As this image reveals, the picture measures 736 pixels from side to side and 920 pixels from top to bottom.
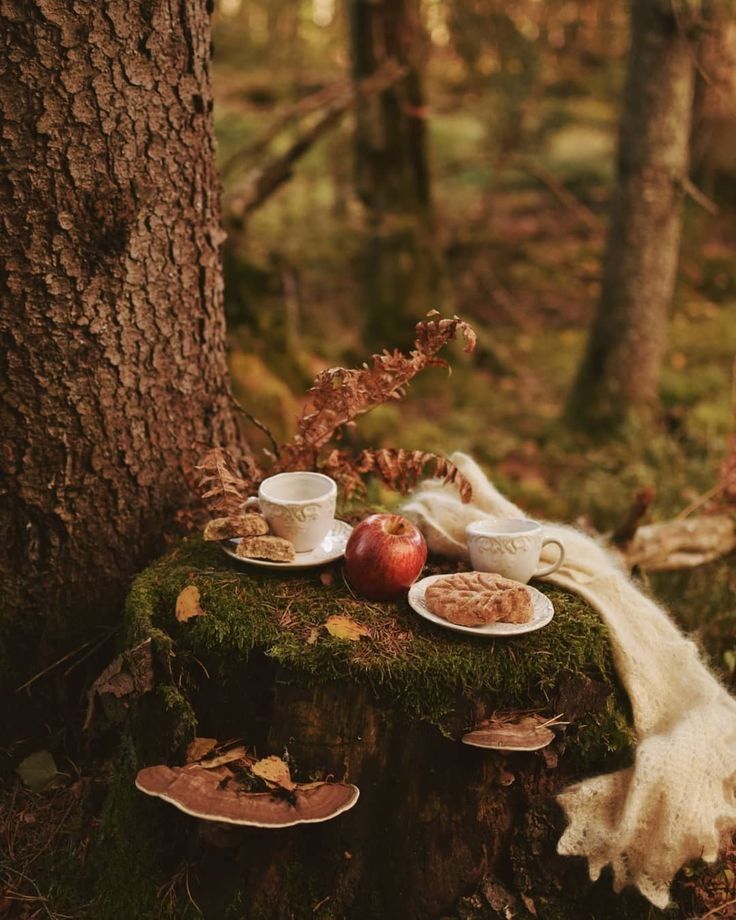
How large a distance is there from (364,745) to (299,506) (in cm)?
82

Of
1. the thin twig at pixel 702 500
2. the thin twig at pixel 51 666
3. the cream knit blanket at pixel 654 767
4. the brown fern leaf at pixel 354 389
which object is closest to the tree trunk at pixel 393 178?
the thin twig at pixel 702 500

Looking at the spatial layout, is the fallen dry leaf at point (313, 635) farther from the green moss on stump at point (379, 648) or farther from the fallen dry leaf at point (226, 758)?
the fallen dry leaf at point (226, 758)

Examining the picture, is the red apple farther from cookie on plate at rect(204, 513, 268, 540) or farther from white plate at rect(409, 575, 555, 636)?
cookie on plate at rect(204, 513, 268, 540)

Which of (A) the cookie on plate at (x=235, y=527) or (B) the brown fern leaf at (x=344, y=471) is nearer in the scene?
(A) the cookie on plate at (x=235, y=527)

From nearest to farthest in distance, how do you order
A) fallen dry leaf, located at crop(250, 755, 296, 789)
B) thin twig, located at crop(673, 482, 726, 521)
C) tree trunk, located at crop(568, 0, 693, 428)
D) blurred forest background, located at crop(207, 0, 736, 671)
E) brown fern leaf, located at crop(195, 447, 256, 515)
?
fallen dry leaf, located at crop(250, 755, 296, 789)
brown fern leaf, located at crop(195, 447, 256, 515)
thin twig, located at crop(673, 482, 726, 521)
blurred forest background, located at crop(207, 0, 736, 671)
tree trunk, located at crop(568, 0, 693, 428)

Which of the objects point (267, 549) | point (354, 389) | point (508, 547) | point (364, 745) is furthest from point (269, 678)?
point (354, 389)

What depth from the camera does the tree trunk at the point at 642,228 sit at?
6707mm

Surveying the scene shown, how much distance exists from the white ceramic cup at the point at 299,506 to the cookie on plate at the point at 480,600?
1.57ft

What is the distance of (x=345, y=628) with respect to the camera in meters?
2.71

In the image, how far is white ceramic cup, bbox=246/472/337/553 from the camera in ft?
9.73

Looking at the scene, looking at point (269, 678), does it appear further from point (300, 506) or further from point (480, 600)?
point (480, 600)

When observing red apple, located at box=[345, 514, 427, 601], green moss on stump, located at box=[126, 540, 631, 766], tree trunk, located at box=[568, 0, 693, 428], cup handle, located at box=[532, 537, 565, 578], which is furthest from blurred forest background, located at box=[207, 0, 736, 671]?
red apple, located at box=[345, 514, 427, 601]

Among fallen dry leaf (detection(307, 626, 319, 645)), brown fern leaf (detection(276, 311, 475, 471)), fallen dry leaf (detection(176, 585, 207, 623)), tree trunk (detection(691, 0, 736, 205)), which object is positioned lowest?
fallen dry leaf (detection(307, 626, 319, 645))

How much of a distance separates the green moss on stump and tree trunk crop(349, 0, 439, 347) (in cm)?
605
